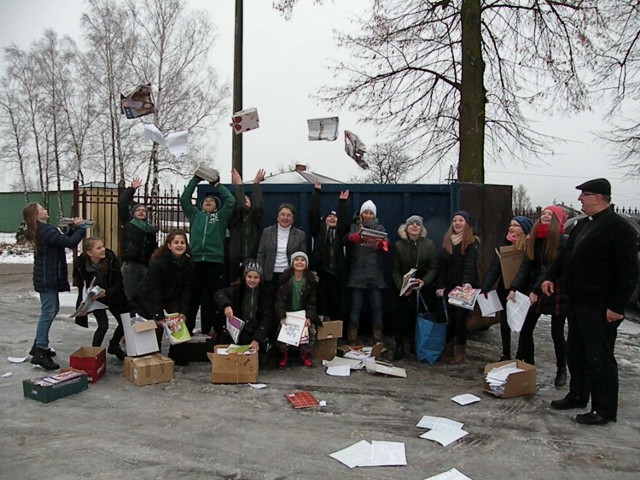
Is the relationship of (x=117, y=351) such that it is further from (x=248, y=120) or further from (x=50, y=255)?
(x=248, y=120)

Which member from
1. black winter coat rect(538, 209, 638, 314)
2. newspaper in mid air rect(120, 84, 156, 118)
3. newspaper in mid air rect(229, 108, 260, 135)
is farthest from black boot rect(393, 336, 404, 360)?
newspaper in mid air rect(120, 84, 156, 118)

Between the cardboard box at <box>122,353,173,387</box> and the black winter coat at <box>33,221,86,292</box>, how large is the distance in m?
1.11

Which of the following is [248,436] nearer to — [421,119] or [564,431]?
[564,431]

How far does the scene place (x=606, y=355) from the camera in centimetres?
406

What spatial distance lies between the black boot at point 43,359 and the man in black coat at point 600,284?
493cm

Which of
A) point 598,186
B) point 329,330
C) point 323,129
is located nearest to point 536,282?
point 598,186

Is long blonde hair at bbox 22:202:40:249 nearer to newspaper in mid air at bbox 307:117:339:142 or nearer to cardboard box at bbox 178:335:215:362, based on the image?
cardboard box at bbox 178:335:215:362

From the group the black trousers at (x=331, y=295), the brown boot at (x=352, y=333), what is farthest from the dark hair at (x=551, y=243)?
the black trousers at (x=331, y=295)

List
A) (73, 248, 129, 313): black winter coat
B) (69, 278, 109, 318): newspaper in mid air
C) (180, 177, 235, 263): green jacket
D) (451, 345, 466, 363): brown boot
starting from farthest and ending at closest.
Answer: (180, 177, 235, 263): green jacket
(451, 345, 466, 363): brown boot
(73, 248, 129, 313): black winter coat
(69, 278, 109, 318): newspaper in mid air

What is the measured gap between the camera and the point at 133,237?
6074 millimetres

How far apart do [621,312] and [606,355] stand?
1.24 feet

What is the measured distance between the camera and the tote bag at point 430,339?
570 cm

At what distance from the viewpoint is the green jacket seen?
6.07 meters

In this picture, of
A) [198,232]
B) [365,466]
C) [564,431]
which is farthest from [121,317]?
[564,431]
